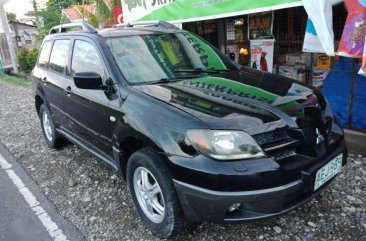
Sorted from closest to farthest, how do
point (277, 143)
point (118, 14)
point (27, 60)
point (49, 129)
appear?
point (277, 143), point (49, 129), point (118, 14), point (27, 60)

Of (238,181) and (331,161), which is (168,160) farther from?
(331,161)

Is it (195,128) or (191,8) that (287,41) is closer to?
(191,8)

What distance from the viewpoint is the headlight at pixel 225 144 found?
2389 mm

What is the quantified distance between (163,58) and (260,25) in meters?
3.40

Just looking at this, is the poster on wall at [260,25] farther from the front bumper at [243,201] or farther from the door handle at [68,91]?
the front bumper at [243,201]

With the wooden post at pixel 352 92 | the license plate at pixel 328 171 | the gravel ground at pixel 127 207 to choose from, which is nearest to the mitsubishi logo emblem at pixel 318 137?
the license plate at pixel 328 171

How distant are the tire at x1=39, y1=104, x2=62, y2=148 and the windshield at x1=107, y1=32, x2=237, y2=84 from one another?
2235 millimetres

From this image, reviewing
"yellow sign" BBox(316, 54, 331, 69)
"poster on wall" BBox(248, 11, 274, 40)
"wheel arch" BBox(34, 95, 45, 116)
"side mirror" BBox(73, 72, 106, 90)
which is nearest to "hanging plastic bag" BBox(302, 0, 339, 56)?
"yellow sign" BBox(316, 54, 331, 69)

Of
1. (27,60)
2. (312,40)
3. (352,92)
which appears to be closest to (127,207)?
(312,40)

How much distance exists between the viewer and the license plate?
2619 millimetres

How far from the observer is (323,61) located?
5.36 meters

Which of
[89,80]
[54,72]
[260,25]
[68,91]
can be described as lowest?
[68,91]

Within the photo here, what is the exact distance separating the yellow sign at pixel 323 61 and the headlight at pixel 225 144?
11.6ft

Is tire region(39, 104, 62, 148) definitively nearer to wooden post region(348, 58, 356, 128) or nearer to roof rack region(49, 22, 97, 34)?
roof rack region(49, 22, 97, 34)
